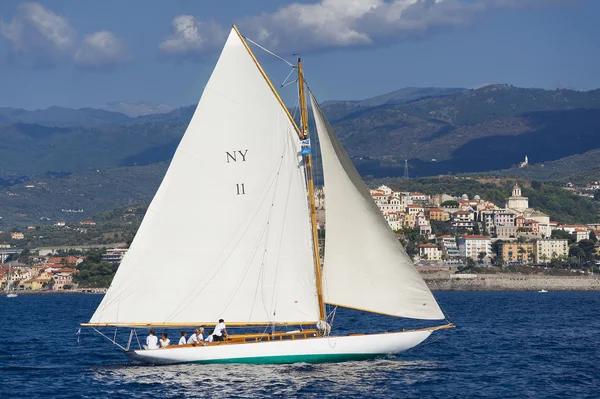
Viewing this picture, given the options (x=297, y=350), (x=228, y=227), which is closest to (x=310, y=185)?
(x=228, y=227)

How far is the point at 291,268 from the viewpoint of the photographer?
41.4 m

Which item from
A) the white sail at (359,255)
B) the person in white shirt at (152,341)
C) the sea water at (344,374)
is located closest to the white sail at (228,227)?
the person in white shirt at (152,341)

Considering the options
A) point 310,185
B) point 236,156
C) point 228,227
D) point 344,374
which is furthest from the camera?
point 228,227

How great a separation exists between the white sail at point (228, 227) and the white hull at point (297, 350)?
138cm

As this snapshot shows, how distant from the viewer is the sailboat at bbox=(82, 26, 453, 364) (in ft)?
132

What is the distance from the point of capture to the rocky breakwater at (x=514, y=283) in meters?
179

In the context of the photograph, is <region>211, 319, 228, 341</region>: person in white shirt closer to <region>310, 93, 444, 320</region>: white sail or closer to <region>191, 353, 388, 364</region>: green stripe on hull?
<region>191, 353, 388, 364</region>: green stripe on hull

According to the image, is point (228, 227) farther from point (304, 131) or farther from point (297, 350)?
point (297, 350)

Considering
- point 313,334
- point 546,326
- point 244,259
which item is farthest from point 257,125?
point 546,326

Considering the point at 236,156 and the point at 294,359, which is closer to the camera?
the point at 294,359

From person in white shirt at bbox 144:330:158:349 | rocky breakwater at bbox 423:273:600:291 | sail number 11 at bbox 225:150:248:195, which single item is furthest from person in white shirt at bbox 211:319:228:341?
rocky breakwater at bbox 423:273:600:291

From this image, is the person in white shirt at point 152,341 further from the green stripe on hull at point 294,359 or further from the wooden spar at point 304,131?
the wooden spar at point 304,131

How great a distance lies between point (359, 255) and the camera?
4059 centimetres

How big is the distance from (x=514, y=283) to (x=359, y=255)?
Answer: 145 m
